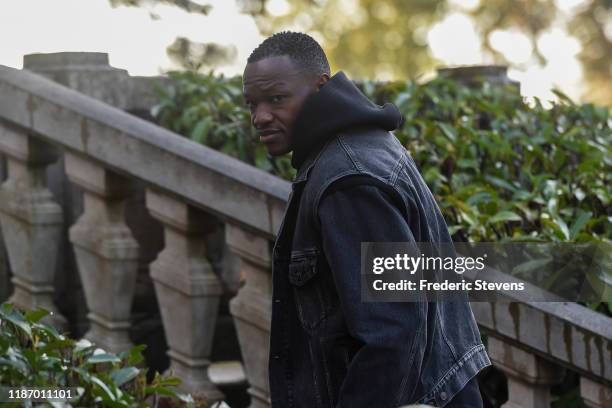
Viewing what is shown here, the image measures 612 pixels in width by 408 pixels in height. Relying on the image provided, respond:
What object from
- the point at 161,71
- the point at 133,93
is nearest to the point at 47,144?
the point at 133,93

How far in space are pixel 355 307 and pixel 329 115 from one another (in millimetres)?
536

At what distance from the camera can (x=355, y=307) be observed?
2982 millimetres

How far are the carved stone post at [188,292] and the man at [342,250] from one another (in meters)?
1.74

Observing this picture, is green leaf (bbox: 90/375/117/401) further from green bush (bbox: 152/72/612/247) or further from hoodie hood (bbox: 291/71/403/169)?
green bush (bbox: 152/72/612/247)

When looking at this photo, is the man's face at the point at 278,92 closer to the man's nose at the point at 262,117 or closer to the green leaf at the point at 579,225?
the man's nose at the point at 262,117

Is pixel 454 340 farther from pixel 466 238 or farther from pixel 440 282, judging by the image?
pixel 466 238

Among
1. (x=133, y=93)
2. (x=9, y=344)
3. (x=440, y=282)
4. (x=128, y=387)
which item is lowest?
(x=128, y=387)

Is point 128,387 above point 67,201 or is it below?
below

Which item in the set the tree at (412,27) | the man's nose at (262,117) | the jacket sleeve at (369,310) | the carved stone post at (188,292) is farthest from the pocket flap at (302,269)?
the tree at (412,27)

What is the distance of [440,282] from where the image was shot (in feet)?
11.0

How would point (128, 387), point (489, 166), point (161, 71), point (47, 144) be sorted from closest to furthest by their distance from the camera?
point (128, 387), point (47, 144), point (489, 166), point (161, 71)

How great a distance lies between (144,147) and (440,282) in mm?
2132

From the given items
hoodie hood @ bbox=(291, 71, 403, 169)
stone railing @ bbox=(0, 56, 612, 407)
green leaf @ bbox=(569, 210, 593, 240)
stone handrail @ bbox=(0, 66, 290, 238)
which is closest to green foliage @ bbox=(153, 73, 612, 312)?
green leaf @ bbox=(569, 210, 593, 240)

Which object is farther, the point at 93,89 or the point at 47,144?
the point at 93,89
